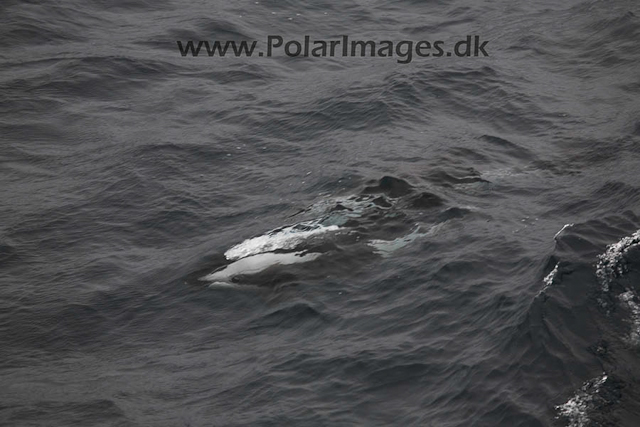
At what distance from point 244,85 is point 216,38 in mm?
3039

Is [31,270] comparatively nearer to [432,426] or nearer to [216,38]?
[432,426]

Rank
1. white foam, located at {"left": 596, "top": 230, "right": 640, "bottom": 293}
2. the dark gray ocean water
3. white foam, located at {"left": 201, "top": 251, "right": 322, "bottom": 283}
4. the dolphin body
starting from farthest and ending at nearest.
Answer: the dolphin body, white foam, located at {"left": 201, "top": 251, "right": 322, "bottom": 283}, white foam, located at {"left": 596, "top": 230, "right": 640, "bottom": 293}, the dark gray ocean water

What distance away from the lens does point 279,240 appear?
13609 mm

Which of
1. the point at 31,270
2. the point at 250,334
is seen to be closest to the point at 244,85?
the point at 31,270

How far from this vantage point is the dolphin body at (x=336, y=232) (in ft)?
42.9

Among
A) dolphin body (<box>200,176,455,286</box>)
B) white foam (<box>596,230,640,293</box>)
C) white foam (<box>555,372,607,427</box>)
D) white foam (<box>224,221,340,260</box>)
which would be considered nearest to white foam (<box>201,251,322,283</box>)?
dolphin body (<box>200,176,455,286</box>)

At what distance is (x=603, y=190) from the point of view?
14242 millimetres

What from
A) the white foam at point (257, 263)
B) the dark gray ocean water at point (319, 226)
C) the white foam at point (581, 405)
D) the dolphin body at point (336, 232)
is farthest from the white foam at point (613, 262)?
the white foam at point (257, 263)

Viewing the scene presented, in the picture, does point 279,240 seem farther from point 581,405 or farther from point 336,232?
point 581,405

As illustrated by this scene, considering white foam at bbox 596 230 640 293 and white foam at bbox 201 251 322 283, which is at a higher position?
white foam at bbox 596 230 640 293

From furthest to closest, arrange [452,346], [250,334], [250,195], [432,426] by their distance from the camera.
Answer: [250,195] → [250,334] → [452,346] → [432,426]

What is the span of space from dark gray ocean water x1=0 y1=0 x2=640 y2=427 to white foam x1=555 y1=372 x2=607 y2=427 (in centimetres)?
3

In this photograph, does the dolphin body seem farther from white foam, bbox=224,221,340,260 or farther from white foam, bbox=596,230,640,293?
→ white foam, bbox=596,230,640,293

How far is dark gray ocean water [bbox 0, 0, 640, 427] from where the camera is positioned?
404 inches
